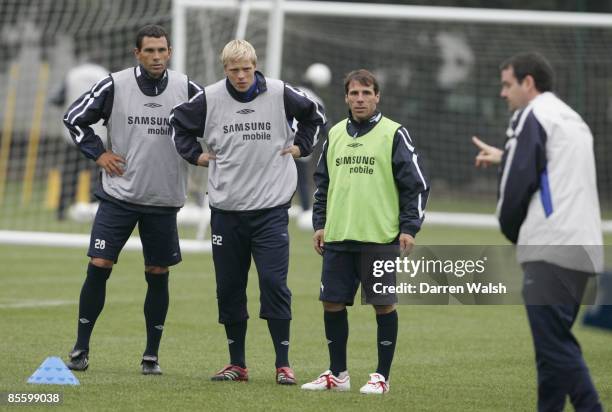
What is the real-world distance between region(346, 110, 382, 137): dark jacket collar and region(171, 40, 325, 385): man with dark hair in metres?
0.50

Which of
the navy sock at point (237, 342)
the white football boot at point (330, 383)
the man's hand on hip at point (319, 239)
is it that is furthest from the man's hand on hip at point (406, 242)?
the navy sock at point (237, 342)

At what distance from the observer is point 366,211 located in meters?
7.45

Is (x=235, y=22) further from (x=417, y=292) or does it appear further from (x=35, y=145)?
(x=35, y=145)

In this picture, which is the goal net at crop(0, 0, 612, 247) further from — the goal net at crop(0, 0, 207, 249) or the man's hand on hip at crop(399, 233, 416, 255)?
the man's hand on hip at crop(399, 233, 416, 255)

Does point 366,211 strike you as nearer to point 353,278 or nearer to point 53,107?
point 353,278

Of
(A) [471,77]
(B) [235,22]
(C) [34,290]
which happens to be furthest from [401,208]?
(A) [471,77]

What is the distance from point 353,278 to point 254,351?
183 centimetres

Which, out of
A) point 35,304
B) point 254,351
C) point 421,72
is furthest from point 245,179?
point 421,72

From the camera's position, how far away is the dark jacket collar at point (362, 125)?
24.8 feet

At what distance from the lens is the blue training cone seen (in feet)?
24.2

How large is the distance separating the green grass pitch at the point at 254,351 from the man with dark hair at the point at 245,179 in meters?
0.41

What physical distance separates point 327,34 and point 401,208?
15374mm

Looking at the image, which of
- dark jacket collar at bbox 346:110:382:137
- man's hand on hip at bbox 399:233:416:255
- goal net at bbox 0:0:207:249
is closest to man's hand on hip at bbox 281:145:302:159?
dark jacket collar at bbox 346:110:382:137

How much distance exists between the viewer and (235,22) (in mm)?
17422
